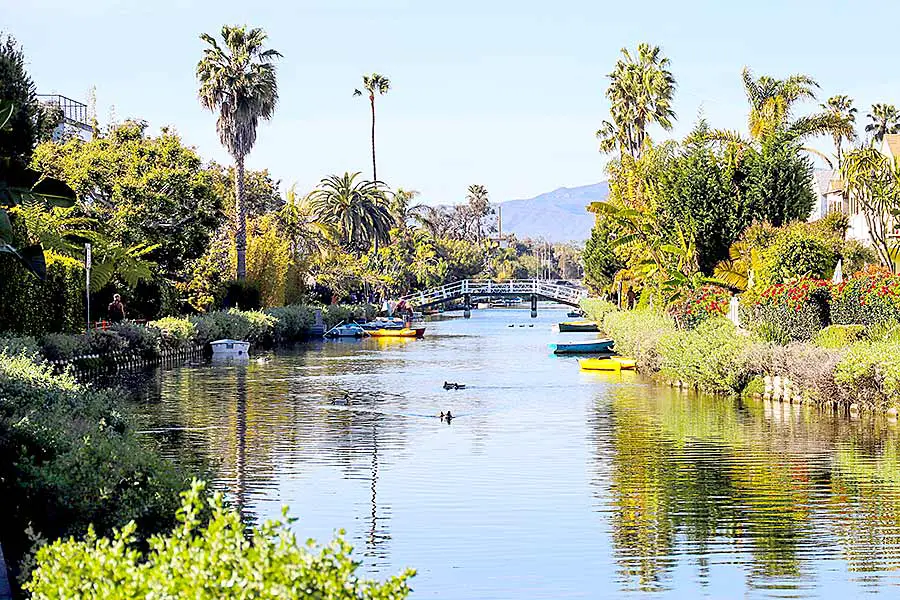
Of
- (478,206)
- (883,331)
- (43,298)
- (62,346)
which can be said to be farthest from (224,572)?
(478,206)

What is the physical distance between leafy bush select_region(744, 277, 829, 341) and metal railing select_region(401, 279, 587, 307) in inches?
2541

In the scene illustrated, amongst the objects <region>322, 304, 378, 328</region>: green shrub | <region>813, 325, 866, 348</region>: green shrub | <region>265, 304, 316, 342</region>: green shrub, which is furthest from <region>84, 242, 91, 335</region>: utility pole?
<region>322, 304, 378, 328</region>: green shrub

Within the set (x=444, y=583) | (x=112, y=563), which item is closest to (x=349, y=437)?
(x=444, y=583)

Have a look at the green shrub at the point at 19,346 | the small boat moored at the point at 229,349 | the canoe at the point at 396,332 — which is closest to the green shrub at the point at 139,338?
the small boat moored at the point at 229,349

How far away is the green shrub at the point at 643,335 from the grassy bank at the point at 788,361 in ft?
0.16

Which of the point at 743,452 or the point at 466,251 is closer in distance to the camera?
the point at 743,452

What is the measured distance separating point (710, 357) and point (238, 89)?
34243 mm

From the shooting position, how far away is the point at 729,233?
4434cm

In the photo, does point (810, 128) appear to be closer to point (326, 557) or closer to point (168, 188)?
point (168, 188)

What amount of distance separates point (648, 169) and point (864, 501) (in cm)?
3515

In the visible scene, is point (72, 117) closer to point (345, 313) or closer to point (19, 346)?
point (345, 313)

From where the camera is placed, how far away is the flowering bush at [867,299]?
27.5 m

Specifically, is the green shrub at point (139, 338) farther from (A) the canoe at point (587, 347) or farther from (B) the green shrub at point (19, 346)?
(A) the canoe at point (587, 347)

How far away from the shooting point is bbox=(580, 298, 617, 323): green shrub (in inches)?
2542
